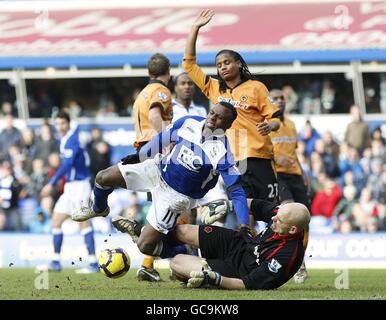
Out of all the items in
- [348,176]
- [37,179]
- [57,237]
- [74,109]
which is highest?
[74,109]

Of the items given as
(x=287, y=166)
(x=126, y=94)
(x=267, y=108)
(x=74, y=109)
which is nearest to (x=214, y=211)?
(x=267, y=108)

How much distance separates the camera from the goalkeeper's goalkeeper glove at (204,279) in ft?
34.5

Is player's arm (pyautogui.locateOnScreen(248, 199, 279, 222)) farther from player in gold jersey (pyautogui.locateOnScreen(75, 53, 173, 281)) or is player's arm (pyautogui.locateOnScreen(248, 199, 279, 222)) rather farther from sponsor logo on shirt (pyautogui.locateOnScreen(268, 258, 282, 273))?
player in gold jersey (pyautogui.locateOnScreen(75, 53, 173, 281))

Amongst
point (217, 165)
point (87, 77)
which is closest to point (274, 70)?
point (87, 77)

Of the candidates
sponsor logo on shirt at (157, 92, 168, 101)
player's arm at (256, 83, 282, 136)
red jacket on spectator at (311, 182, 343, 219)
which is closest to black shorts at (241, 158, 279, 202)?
player's arm at (256, 83, 282, 136)

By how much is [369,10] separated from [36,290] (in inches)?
546

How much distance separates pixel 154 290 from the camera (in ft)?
37.0

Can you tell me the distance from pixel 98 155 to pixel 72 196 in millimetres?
5964

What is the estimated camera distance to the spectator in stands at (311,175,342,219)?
2030 centimetres

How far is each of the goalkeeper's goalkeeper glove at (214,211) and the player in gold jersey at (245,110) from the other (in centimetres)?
113

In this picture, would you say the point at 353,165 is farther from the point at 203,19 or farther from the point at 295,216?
the point at 295,216

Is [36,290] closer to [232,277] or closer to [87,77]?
[232,277]

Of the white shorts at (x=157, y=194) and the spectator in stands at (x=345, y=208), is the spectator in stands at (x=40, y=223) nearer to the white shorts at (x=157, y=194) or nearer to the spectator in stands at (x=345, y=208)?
the spectator in stands at (x=345, y=208)

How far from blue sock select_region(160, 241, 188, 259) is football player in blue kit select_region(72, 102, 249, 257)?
0.01 meters
